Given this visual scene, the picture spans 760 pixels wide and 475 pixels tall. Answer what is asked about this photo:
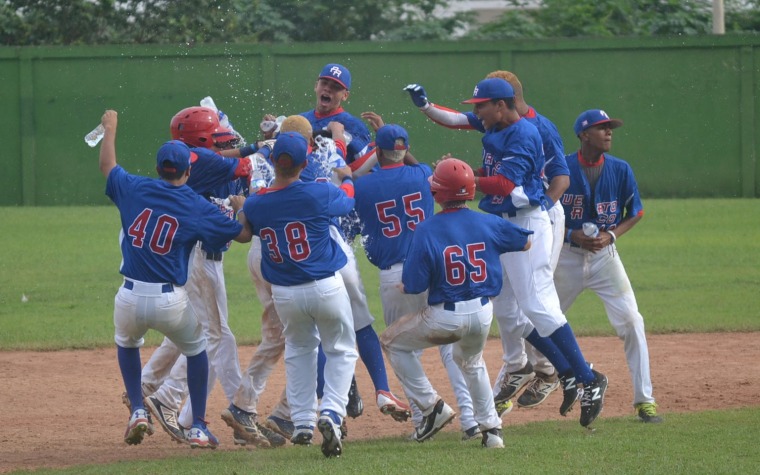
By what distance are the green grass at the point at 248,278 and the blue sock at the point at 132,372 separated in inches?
148

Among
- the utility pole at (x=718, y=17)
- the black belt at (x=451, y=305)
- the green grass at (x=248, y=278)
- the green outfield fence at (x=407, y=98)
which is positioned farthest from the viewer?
the utility pole at (x=718, y=17)

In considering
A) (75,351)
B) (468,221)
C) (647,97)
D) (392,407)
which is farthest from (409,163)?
(647,97)

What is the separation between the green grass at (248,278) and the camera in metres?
10.9

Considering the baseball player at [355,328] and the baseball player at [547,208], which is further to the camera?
the baseball player at [547,208]

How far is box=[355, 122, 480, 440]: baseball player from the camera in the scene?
22.3 ft

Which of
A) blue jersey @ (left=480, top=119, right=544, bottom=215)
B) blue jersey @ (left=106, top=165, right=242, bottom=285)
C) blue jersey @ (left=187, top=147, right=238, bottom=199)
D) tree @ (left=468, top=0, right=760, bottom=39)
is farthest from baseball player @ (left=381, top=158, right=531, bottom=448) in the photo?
tree @ (left=468, top=0, right=760, bottom=39)

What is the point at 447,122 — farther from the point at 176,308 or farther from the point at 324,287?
the point at 176,308

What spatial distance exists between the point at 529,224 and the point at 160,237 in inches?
88.6

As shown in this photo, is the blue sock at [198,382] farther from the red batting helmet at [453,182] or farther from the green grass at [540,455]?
the red batting helmet at [453,182]

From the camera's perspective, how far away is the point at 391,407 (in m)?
6.73

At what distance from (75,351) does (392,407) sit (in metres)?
4.38

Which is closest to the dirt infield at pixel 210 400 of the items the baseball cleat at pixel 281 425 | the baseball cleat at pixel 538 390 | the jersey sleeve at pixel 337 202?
the baseball cleat at pixel 538 390

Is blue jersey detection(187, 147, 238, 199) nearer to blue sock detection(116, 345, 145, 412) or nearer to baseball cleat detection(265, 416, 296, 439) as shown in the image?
blue sock detection(116, 345, 145, 412)

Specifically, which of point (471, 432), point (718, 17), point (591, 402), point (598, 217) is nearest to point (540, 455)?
point (471, 432)
